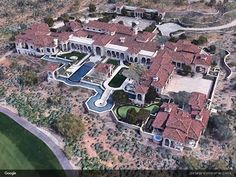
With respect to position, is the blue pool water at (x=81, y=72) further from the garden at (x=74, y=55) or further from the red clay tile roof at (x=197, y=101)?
the red clay tile roof at (x=197, y=101)

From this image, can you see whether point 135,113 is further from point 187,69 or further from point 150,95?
point 187,69

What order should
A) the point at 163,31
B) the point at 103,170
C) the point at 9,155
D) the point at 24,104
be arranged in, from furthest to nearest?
the point at 163,31 < the point at 24,104 < the point at 9,155 < the point at 103,170

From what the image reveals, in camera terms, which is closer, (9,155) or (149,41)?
(9,155)

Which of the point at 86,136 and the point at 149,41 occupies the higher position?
the point at 149,41

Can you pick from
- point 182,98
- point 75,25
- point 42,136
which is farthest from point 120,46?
point 42,136

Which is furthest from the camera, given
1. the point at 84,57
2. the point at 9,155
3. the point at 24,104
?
the point at 84,57

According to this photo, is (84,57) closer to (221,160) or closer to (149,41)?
(149,41)

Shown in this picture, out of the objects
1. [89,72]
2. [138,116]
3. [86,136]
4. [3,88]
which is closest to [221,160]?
[138,116]
